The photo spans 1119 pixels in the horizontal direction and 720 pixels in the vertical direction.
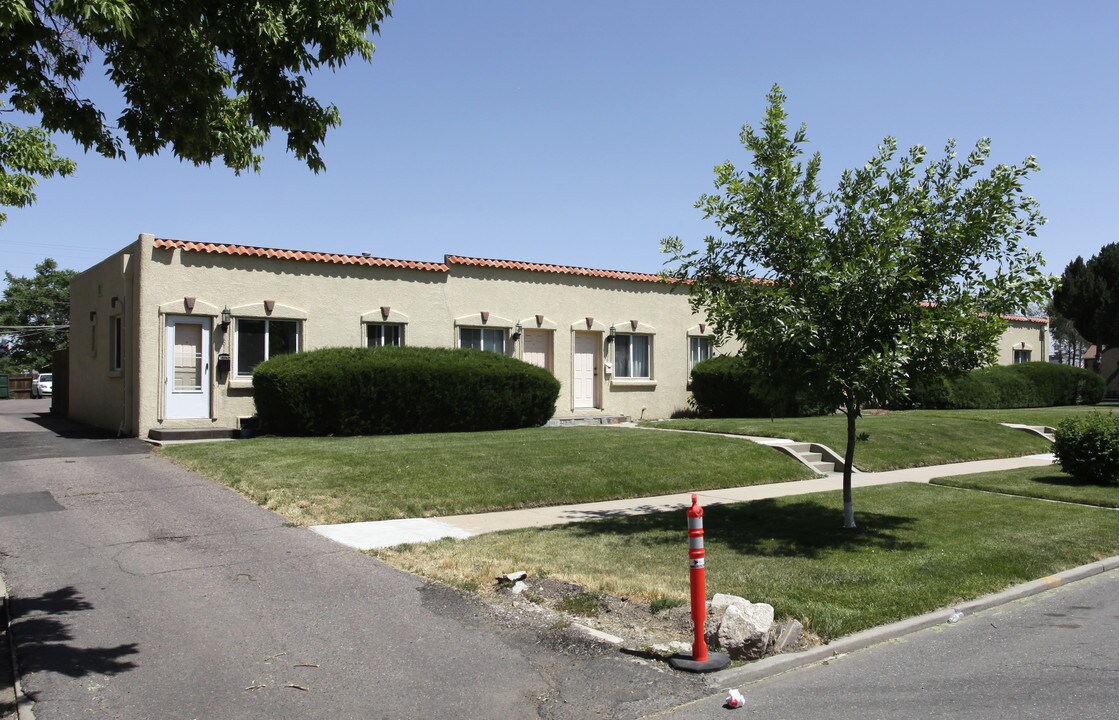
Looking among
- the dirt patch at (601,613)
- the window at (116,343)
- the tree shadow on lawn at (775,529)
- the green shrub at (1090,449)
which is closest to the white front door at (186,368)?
the window at (116,343)

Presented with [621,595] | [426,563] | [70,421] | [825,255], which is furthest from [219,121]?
[70,421]

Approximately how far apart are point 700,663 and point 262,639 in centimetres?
303

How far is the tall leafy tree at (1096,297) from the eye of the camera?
161 feet

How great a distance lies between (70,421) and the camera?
22.3 m

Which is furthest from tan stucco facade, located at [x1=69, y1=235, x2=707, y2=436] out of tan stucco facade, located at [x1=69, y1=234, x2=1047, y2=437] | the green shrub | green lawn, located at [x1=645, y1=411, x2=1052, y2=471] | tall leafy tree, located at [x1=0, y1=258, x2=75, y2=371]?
tall leafy tree, located at [x1=0, y1=258, x2=75, y2=371]

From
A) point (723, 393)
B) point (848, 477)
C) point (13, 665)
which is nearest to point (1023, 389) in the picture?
point (723, 393)

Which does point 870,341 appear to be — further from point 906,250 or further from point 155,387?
point 155,387

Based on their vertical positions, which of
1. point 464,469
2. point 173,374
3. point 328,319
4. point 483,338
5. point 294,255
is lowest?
point 464,469

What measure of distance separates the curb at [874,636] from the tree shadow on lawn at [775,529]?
57.6 inches

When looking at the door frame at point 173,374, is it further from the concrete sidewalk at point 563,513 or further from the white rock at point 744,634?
the white rock at point 744,634

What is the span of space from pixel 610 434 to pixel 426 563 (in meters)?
8.66

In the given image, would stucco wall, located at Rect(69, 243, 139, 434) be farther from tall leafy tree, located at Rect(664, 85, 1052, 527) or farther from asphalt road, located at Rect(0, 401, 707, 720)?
tall leafy tree, located at Rect(664, 85, 1052, 527)

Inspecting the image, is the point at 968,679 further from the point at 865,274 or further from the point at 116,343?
the point at 116,343

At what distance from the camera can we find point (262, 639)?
611 cm
